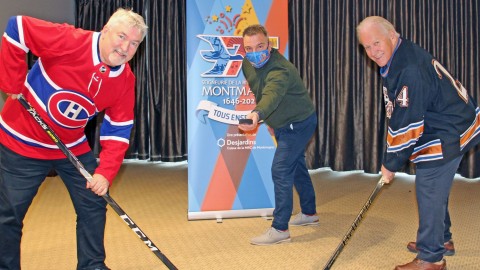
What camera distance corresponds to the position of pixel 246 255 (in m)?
3.34

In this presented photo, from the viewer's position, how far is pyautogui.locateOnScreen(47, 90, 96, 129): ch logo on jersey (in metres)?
2.46

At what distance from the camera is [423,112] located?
256 cm

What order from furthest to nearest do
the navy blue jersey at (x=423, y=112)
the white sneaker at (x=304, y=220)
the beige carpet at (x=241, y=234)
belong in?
the white sneaker at (x=304, y=220) < the beige carpet at (x=241, y=234) < the navy blue jersey at (x=423, y=112)

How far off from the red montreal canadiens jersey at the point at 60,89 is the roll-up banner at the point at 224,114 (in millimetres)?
1480

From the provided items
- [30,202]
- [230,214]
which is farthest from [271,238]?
[30,202]

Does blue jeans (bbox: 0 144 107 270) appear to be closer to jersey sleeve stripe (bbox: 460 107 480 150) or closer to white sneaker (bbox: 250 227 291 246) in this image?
white sneaker (bbox: 250 227 291 246)

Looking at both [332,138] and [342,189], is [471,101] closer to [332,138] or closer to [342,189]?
[342,189]

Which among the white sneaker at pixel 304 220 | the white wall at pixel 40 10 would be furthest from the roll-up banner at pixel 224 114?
the white wall at pixel 40 10

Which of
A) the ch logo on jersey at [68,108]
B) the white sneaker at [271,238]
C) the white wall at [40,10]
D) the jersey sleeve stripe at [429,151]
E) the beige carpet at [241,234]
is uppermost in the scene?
the white wall at [40,10]

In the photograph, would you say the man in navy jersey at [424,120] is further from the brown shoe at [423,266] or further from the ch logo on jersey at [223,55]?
the ch logo on jersey at [223,55]

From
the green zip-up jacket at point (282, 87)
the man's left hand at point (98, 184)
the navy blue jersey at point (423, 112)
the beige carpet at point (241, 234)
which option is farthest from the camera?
the green zip-up jacket at point (282, 87)

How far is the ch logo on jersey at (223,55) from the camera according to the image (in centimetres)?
405

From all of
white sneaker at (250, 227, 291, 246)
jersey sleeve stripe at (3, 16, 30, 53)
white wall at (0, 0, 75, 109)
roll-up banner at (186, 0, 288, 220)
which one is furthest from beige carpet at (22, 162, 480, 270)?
white wall at (0, 0, 75, 109)

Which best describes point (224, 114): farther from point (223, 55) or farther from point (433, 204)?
point (433, 204)
